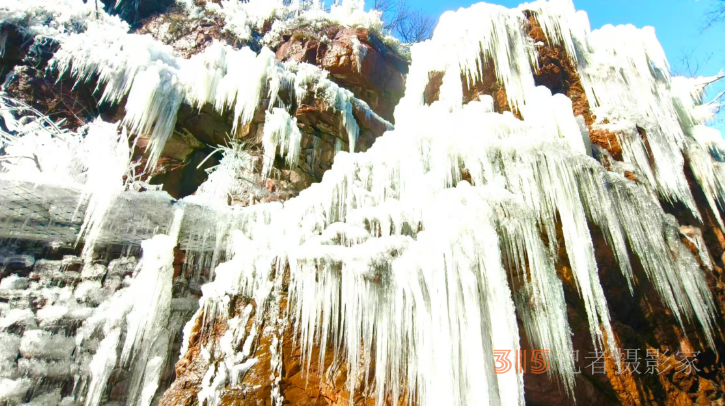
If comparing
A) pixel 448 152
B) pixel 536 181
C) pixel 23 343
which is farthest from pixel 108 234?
pixel 536 181

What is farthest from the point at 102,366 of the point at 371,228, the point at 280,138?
the point at 280,138

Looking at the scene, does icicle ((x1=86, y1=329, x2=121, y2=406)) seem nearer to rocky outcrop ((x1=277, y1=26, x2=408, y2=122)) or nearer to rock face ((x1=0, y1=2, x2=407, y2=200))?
rock face ((x1=0, y1=2, x2=407, y2=200))

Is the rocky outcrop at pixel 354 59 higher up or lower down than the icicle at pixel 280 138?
higher up

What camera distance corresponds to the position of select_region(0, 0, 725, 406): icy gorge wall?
301cm

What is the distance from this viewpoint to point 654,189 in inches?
194

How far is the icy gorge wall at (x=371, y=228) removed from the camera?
3.01 m

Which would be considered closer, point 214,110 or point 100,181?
point 100,181

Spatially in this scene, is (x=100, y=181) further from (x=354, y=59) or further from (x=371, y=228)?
(x=354, y=59)

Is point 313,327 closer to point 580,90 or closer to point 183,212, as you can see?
point 183,212

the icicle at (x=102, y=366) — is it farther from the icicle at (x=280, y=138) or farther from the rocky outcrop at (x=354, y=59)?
the rocky outcrop at (x=354, y=59)

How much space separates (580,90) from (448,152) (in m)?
3.45

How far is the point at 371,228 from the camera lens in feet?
12.8

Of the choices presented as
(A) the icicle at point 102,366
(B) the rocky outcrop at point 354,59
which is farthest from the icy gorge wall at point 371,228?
(B) the rocky outcrop at point 354,59

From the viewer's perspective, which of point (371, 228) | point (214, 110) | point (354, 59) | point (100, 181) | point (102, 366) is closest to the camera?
point (371, 228)
